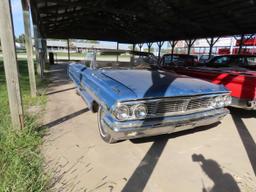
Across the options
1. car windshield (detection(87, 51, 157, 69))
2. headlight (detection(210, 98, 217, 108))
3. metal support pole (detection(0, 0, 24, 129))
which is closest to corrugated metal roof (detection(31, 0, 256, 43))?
car windshield (detection(87, 51, 157, 69))

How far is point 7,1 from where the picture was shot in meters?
2.83

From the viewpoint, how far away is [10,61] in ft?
9.85

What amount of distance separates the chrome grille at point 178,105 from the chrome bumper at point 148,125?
9 centimetres

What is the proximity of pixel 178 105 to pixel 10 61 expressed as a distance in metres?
2.57

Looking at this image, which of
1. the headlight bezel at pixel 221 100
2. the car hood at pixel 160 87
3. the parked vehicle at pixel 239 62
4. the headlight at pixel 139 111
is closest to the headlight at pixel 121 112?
the headlight at pixel 139 111

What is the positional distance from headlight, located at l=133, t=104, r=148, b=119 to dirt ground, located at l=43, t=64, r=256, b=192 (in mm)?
668

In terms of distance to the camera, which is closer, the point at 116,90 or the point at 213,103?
the point at 116,90

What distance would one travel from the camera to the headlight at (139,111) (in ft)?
9.23

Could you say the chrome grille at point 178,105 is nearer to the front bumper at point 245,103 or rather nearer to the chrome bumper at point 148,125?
the chrome bumper at point 148,125

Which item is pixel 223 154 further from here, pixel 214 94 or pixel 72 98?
pixel 72 98

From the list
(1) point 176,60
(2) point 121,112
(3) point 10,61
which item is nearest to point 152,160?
(2) point 121,112

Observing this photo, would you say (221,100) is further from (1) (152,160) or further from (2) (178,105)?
(1) (152,160)

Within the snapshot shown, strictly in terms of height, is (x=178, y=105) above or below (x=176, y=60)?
below

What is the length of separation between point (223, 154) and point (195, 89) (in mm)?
1134
